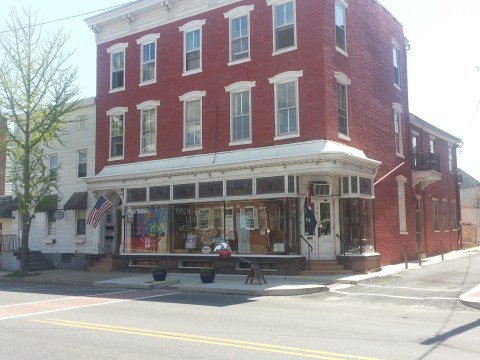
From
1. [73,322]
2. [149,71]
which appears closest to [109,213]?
[149,71]

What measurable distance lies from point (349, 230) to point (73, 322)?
11744 mm

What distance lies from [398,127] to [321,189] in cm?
780

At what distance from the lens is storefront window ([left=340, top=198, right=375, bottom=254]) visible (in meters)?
18.8

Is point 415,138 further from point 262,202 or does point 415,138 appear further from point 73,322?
point 73,322

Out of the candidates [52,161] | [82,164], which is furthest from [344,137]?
[52,161]

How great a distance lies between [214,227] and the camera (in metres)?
20.3

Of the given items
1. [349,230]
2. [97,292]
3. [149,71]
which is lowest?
[97,292]

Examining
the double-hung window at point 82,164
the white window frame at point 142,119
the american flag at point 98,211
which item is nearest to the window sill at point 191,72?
the white window frame at point 142,119

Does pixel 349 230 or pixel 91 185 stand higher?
pixel 91 185

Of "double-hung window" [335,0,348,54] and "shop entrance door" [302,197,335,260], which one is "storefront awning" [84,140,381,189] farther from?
"double-hung window" [335,0,348,54]

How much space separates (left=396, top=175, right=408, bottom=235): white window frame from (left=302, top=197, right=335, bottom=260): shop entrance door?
19.0 ft

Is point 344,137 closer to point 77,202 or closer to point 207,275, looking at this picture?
point 207,275

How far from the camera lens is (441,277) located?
56.4 ft

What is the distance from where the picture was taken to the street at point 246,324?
24.0ft
